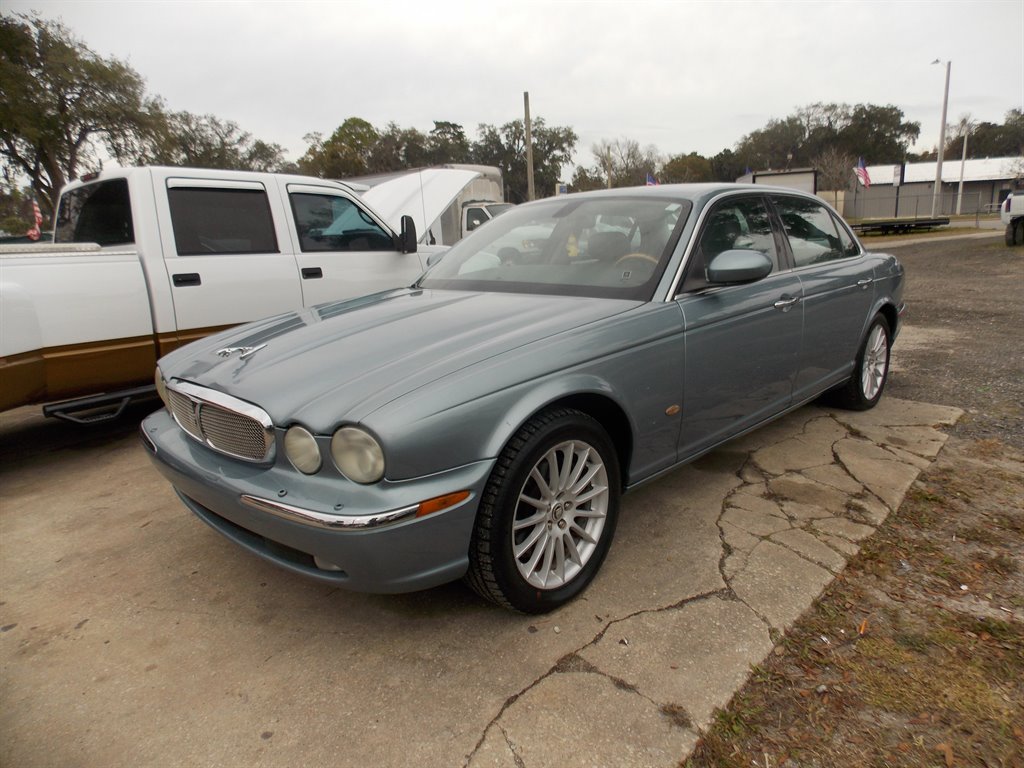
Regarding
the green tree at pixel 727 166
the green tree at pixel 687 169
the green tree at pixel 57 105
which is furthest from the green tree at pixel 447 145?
the green tree at pixel 57 105

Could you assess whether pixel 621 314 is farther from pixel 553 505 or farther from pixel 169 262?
pixel 169 262

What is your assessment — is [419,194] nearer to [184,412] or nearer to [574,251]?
[574,251]

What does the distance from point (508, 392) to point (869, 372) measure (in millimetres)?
3487

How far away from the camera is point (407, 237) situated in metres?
5.41

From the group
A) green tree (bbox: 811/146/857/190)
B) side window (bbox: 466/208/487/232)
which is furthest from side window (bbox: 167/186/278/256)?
green tree (bbox: 811/146/857/190)

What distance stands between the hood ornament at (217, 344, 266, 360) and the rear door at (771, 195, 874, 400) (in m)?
2.83

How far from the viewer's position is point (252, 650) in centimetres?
223

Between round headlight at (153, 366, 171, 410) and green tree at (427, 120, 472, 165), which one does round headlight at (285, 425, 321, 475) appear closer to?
round headlight at (153, 366, 171, 410)

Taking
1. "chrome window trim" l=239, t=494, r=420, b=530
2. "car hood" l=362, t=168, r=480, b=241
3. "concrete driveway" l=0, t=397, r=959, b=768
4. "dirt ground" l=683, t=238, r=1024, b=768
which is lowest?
"dirt ground" l=683, t=238, r=1024, b=768

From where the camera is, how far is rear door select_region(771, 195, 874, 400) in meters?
3.62

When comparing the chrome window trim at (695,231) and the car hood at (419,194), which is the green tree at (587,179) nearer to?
the car hood at (419,194)

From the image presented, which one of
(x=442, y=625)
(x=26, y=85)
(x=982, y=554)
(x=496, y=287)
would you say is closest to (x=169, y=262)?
(x=496, y=287)

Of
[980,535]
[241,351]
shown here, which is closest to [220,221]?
[241,351]

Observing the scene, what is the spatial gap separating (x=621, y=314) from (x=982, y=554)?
1846 millimetres
